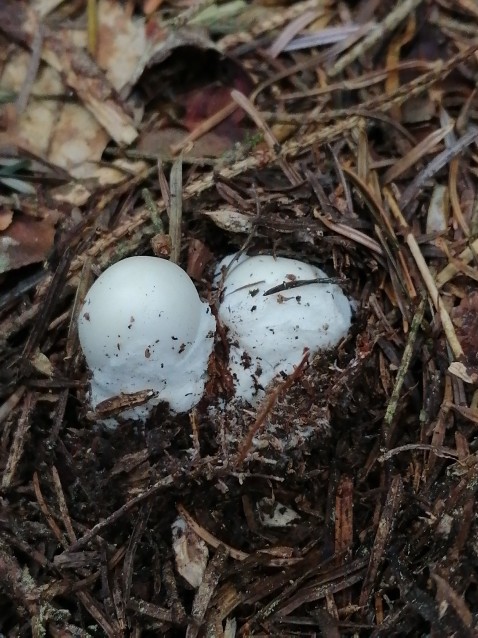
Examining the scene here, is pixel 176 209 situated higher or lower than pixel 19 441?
higher

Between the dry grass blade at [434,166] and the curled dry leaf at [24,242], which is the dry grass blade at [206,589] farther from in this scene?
the dry grass blade at [434,166]

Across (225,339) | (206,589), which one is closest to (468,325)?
(225,339)

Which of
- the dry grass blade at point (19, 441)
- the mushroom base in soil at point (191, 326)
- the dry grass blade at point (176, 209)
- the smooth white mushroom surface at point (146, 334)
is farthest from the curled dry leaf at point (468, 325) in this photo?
the dry grass blade at point (19, 441)

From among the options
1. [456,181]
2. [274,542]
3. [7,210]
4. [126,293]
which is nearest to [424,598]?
[274,542]

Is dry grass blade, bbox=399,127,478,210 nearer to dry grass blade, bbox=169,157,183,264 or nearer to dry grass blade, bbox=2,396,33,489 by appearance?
dry grass blade, bbox=169,157,183,264

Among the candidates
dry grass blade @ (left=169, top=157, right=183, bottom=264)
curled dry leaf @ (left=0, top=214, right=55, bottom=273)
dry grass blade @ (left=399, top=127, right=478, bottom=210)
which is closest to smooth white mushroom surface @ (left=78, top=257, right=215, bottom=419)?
dry grass blade @ (left=169, top=157, right=183, bottom=264)

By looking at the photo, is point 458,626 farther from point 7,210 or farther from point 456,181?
point 7,210

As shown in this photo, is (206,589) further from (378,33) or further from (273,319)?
(378,33)
